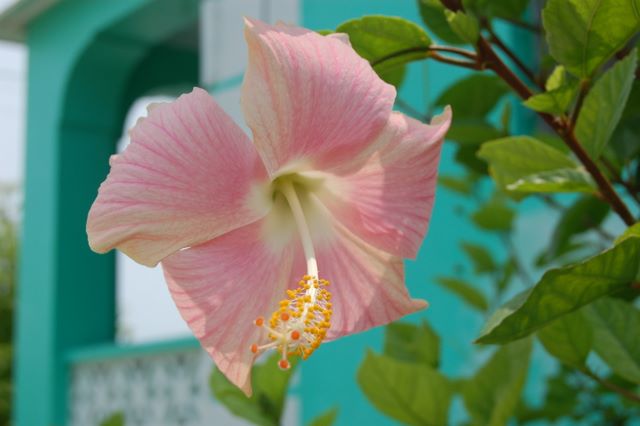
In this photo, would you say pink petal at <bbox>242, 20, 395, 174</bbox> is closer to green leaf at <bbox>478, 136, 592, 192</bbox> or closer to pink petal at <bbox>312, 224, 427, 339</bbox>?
pink petal at <bbox>312, 224, 427, 339</bbox>

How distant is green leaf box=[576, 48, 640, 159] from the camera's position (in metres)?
0.54

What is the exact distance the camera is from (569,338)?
666mm

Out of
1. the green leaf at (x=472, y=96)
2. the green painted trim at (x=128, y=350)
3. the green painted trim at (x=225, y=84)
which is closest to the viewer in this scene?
the green leaf at (x=472, y=96)

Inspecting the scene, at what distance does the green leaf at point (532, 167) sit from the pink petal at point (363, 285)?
13 centimetres

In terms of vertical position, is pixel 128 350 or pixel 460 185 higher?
pixel 460 185

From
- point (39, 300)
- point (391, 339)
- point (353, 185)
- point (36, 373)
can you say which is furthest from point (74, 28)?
point (353, 185)

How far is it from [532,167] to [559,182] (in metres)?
0.08

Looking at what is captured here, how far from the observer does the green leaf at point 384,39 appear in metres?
0.56

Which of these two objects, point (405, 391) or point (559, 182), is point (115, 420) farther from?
point (559, 182)

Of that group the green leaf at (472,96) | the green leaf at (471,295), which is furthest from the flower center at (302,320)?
the green leaf at (471,295)

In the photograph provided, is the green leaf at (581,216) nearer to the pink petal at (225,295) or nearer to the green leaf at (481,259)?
the pink petal at (225,295)

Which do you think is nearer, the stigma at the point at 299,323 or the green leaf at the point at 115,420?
the stigma at the point at 299,323

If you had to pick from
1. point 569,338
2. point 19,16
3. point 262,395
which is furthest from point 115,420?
point 19,16

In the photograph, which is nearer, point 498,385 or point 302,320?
point 302,320
